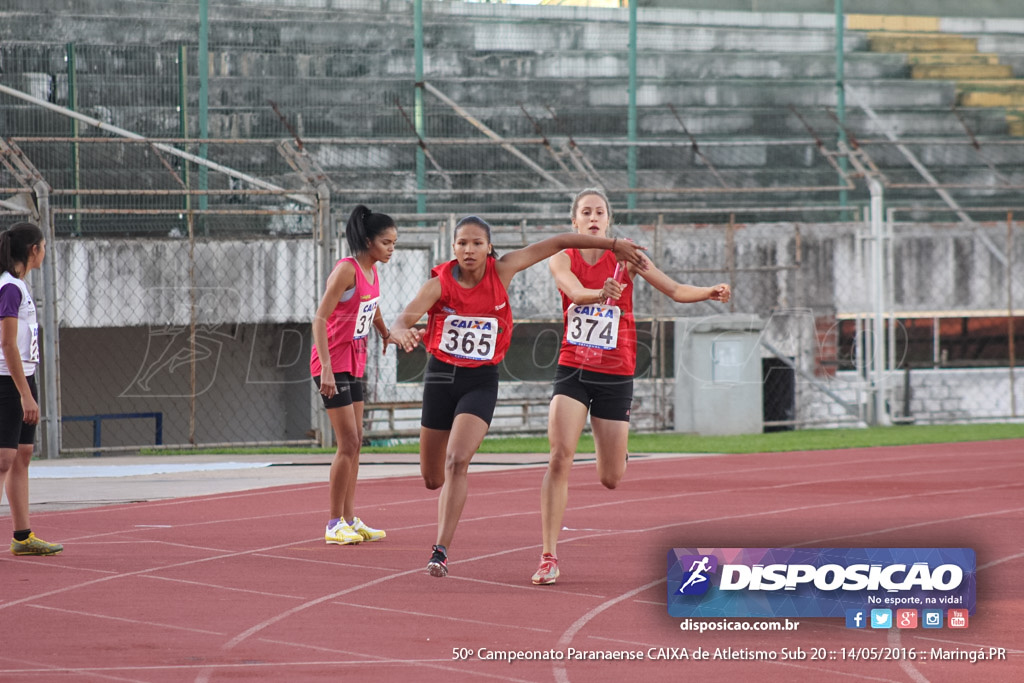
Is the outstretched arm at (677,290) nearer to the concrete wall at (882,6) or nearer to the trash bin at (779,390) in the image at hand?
the trash bin at (779,390)

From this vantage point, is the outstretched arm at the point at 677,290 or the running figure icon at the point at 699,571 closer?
the running figure icon at the point at 699,571

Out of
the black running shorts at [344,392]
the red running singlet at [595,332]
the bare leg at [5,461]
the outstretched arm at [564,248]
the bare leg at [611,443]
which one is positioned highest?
the outstretched arm at [564,248]

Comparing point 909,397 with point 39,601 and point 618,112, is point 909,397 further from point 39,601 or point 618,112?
point 39,601

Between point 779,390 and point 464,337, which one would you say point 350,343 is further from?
point 779,390

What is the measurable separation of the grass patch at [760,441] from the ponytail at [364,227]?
23.3ft

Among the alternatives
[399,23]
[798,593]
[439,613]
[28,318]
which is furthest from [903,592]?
[399,23]

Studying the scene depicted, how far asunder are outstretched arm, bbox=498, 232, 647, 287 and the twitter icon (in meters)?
2.43

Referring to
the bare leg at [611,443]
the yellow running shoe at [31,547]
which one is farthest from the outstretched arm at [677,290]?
the yellow running shoe at [31,547]

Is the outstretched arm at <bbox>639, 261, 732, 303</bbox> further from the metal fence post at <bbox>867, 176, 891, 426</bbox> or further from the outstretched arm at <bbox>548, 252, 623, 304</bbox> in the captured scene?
the metal fence post at <bbox>867, 176, 891, 426</bbox>

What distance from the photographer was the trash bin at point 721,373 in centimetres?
1655

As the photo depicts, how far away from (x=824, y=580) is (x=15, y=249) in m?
4.99

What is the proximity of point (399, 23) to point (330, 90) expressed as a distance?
3.13m

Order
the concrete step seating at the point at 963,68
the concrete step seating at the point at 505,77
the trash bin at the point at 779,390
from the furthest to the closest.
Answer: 1. the concrete step seating at the point at 963,68
2. the concrete step seating at the point at 505,77
3. the trash bin at the point at 779,390

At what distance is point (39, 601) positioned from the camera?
6.24 metres
